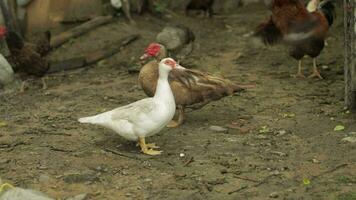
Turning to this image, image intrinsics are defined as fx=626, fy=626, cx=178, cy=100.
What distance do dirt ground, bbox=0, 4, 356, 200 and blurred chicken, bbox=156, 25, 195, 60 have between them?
347 mm

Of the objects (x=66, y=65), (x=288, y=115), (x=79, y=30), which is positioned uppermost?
(x=288, y=115)

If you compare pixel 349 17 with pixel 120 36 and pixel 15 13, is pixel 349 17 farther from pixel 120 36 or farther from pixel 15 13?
pixel 15 13

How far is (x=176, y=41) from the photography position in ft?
32.0

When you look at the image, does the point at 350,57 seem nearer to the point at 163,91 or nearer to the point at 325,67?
the point at 325,67

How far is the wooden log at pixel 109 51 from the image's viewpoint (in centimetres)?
954

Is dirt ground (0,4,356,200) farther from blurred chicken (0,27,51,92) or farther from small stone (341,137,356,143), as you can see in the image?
blurred chicken (0,27,51,92)

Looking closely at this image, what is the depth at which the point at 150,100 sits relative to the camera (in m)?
5.72

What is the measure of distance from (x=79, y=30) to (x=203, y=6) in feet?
9.67

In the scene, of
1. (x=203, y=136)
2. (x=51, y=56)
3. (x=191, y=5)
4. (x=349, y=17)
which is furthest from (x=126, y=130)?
(x=191, y=5)

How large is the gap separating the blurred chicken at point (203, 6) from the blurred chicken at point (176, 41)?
2.07m

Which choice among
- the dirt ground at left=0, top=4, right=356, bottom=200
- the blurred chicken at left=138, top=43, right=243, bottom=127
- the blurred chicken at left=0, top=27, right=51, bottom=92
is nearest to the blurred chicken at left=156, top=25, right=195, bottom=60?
the dirt ground at left=0, top=4, right=356, bottom=200

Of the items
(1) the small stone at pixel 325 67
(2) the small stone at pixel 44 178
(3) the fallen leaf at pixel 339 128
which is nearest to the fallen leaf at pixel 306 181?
(3) the fallen leaf at pixel 339 128

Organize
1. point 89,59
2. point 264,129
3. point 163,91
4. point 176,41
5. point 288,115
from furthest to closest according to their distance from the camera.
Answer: point 176,41
point 89,59
point 288,115
point 264,129
point 163,91

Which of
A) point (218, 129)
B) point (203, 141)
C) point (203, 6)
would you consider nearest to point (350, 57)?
point (218, 129)
